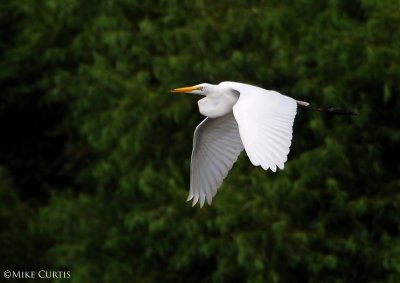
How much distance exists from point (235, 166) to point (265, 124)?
3145 mm

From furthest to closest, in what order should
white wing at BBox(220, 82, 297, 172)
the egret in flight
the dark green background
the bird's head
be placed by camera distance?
the dark green background
the bird's head
the egret in flight
white wing at BBox(220, 82, 297, 172)

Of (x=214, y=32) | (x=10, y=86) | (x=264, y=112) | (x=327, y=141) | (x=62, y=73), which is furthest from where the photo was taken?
(x=10, y=86)

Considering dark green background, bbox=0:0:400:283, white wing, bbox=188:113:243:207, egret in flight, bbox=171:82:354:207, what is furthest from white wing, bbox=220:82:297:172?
dark green background, bbox=0:0:400:283

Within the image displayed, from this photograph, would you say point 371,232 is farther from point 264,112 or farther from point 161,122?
point 264,112

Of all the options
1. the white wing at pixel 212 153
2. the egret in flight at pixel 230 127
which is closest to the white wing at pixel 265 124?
the egret in flight at pixel 230 127

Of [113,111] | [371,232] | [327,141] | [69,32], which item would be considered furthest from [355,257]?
[69,32]

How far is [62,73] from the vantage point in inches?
435

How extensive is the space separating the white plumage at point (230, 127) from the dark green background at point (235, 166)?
175cm

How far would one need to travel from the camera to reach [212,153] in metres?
6.83

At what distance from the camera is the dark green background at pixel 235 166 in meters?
8.61

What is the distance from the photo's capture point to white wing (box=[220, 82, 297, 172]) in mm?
5559

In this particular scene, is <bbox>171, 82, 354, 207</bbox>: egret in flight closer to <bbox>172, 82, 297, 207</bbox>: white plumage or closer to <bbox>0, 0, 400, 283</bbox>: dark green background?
<bbox>172, 82, 297, 207</bbox>: white plumage

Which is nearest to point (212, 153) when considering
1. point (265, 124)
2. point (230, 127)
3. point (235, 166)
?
point (230, 127)

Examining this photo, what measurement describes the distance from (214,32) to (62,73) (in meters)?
2.03
